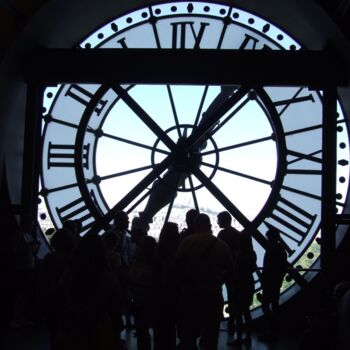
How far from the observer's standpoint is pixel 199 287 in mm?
2959

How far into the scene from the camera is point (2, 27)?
427cm

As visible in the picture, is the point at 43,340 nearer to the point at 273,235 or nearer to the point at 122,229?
the point at 122,229

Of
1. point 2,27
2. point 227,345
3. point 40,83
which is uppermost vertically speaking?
point 2,27

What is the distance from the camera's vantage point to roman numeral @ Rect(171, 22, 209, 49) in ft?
17.8

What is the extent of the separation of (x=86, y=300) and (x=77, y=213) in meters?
3.27

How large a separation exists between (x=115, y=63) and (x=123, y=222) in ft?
4.25

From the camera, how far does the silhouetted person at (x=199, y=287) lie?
295 centimetres

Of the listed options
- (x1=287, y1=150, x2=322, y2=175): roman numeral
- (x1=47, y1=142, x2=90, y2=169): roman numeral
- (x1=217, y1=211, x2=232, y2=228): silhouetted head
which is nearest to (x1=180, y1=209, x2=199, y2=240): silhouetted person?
(x1=217, y1=211, x2=232, y2=228): silhouetted head

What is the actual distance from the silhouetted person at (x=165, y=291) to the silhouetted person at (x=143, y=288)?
62mm

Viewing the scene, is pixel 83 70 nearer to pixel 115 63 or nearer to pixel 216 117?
pixel 115 63

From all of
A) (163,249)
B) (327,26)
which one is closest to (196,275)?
(163,249)

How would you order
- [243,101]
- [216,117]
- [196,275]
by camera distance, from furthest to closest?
[243,101] → [216,117] → [196,275]

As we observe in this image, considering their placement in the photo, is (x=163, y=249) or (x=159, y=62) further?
(x=159, y=62)

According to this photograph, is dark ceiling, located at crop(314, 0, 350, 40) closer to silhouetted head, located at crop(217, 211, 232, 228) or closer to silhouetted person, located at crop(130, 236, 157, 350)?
silhouetted head, located at crop(217, 211, 232, 228)
